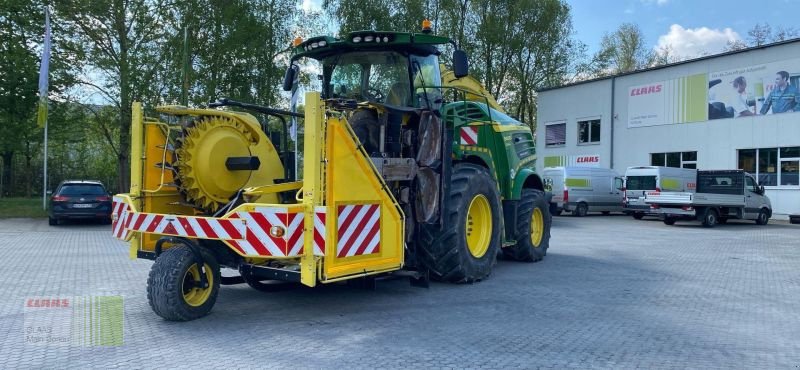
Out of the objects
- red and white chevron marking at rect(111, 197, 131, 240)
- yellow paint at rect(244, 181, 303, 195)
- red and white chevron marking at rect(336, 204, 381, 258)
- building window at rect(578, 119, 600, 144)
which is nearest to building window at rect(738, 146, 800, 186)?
building window at rect(578, 119, 600, 144)

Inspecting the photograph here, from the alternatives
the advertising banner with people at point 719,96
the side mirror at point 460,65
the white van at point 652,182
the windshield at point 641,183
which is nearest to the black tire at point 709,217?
the white van at point 652,182

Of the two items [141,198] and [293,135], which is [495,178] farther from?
[141,198]

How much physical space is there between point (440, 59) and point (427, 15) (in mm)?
25398

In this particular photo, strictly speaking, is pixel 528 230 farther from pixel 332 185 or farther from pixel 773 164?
pixel 773 164

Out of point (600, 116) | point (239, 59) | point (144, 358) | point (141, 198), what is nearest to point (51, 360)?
point (144, 358)

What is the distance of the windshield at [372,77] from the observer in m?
7.94

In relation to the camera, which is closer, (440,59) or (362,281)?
(362,281)

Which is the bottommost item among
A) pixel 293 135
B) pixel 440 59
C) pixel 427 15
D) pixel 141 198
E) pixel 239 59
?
pixel 141 198

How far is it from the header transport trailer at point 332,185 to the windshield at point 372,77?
1 centimetres

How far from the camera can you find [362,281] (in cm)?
703

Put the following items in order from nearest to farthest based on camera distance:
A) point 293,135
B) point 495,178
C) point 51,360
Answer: point 51,360, point 293,135, point 495,178

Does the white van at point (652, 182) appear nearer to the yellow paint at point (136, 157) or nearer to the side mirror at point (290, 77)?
the side mirror at point (290, 77)

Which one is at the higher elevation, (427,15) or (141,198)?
(427,15)

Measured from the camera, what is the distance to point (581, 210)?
84.8ft
